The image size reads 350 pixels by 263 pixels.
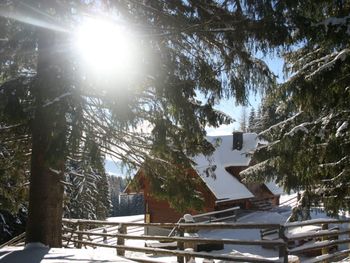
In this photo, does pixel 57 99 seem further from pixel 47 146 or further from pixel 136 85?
pixel 136 85

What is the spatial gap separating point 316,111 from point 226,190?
21330 mm

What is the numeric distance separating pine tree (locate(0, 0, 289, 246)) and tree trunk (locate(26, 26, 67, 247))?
0.02 meters

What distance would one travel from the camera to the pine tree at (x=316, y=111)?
7.04 metres

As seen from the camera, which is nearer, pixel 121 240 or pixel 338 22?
pixel 338 22

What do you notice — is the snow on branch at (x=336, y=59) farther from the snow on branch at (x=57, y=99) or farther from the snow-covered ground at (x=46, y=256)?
the snow-covered ground at (x=46, y=256)

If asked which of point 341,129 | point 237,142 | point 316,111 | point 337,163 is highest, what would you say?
point 237,142

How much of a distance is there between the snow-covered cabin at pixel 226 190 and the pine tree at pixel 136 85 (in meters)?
17.6

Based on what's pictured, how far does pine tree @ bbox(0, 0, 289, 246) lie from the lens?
7418 millimetres

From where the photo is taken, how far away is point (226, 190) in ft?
97.4

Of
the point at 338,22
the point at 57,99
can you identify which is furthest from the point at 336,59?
the point at 57,99

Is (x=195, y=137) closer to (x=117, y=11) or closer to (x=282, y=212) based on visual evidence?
(x=117, y=11)

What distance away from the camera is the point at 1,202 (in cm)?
1445

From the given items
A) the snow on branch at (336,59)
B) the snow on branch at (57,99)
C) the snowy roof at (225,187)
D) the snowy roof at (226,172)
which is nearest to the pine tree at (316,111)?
the snow on branch at (336,59)

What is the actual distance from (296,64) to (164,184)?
4.10 meters
